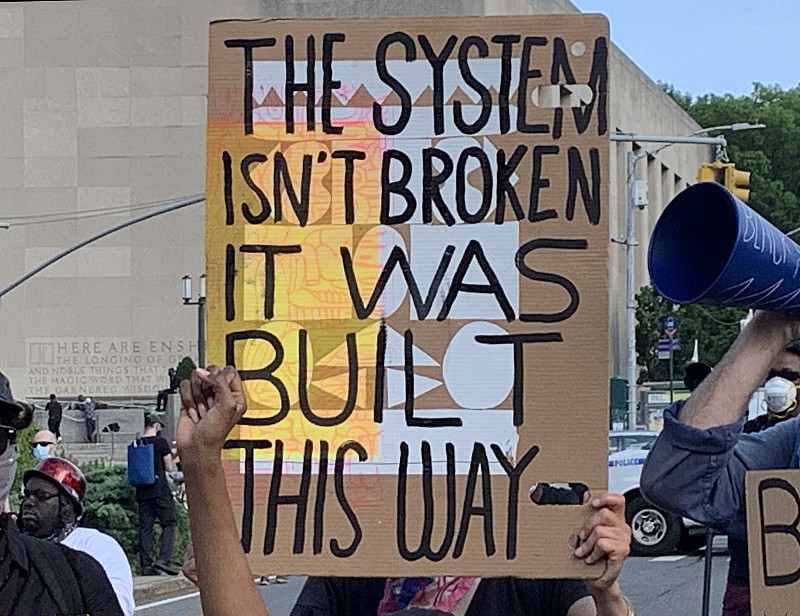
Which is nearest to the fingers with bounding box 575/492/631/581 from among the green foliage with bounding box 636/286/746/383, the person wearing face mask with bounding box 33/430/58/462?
the person wearing face mask with bounding box 33/430/58/462

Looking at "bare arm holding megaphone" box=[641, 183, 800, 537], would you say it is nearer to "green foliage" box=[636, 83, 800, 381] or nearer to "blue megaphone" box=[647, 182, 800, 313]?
"blue megaphone" box=[647, 182, 800, 313]

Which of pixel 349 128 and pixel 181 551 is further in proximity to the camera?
pixel 181 551

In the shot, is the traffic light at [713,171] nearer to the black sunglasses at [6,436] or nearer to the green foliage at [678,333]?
the black sunglasses at [6,436]

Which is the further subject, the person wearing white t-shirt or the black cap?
the person wearing white t-shirt

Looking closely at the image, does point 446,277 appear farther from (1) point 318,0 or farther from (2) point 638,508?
(1) point 318,0

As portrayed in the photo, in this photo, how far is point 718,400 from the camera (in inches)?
118

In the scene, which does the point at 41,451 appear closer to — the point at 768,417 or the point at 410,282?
the point at 768,417

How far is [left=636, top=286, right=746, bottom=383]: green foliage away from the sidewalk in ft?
110

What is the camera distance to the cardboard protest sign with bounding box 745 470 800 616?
115 inches

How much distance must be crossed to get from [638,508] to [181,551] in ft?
→ 15.5

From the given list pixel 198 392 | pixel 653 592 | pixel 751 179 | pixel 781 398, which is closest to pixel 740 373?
pixel 198 392

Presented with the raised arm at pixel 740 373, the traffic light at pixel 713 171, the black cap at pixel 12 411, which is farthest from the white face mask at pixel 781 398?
the traffic light at pixel 713 171

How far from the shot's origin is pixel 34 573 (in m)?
3.23

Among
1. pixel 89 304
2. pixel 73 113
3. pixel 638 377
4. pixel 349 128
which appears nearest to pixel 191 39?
pixel 73 113
